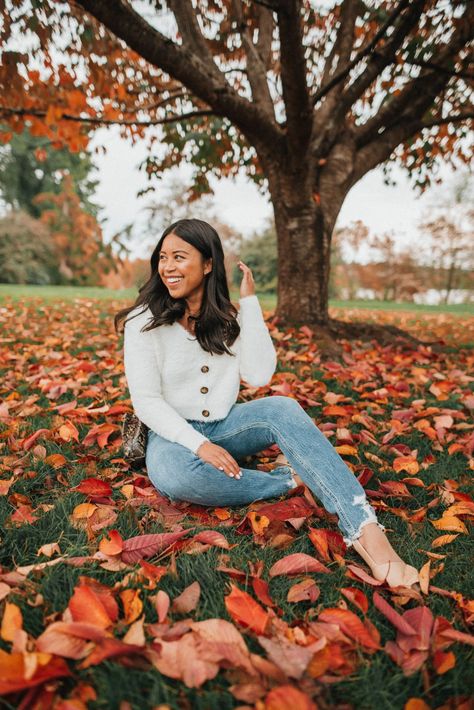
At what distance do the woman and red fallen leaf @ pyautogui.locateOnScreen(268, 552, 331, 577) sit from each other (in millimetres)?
213

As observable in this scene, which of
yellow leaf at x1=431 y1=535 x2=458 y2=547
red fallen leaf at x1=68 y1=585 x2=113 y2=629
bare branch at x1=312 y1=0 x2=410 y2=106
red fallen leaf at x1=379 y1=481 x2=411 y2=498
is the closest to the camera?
red fallen leaf at x1=68 y1=585 x2=113 y2=629

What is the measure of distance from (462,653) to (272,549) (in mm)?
644

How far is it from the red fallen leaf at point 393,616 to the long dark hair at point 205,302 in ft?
4.12

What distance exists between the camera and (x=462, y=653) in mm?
1252

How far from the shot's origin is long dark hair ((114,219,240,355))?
86.2 inches

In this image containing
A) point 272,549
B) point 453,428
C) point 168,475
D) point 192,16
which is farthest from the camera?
point 192,16

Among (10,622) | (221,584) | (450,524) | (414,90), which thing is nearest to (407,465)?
(450,524)

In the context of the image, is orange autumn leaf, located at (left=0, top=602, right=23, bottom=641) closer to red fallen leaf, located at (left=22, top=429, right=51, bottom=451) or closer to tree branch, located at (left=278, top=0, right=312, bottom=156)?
red fallen leaf, located at (left=22, top=429, right=51, bottom=451)

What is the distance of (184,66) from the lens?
3711 millimetres

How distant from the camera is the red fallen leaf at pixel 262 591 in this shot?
1.37m

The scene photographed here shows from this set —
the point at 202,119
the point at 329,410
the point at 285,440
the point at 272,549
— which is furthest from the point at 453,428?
the point at 202,119

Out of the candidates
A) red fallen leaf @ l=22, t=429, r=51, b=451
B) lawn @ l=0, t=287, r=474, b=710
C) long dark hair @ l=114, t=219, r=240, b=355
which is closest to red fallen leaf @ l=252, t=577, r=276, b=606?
lawn @ l=0, t=287, r=474, b=710

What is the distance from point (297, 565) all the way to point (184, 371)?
103 centimetres

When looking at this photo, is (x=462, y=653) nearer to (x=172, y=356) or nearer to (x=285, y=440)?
(x=285, y=440)
